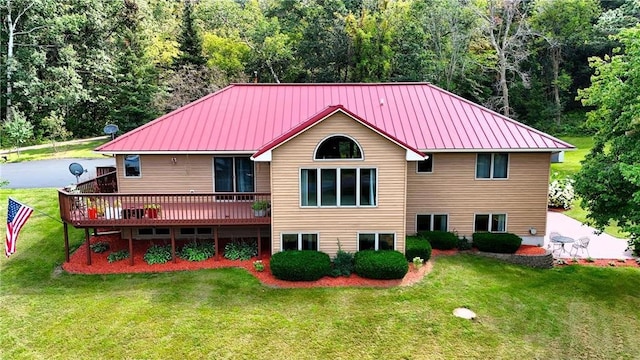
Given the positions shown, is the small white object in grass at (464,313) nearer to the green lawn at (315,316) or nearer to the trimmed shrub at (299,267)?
the green lawn at (315,316)

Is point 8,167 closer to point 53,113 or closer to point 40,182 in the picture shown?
point 40,182

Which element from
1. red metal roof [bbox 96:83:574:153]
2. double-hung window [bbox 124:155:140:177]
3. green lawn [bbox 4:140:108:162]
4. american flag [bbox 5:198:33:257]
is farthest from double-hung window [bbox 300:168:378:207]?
green lawn [bbox 4:140:108:162]

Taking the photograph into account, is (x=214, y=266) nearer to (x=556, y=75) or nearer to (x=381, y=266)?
(x=381, y=266)

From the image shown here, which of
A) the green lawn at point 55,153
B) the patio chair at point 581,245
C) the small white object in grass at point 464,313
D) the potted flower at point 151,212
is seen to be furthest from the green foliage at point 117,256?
the green lawn at point 55,153

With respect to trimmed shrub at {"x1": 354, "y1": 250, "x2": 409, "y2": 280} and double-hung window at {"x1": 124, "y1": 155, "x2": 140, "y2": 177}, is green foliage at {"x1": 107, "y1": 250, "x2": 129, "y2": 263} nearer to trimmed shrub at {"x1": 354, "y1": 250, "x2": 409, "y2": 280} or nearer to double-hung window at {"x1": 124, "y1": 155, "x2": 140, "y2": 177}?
double-hung window at {"x1": 124, "y1": 155, "x2": 140, "y2": 177}

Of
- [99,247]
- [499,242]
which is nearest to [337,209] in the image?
[499,242]

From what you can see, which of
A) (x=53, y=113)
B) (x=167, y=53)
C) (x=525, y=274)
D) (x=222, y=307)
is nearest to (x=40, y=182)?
(x=53, y=113)
